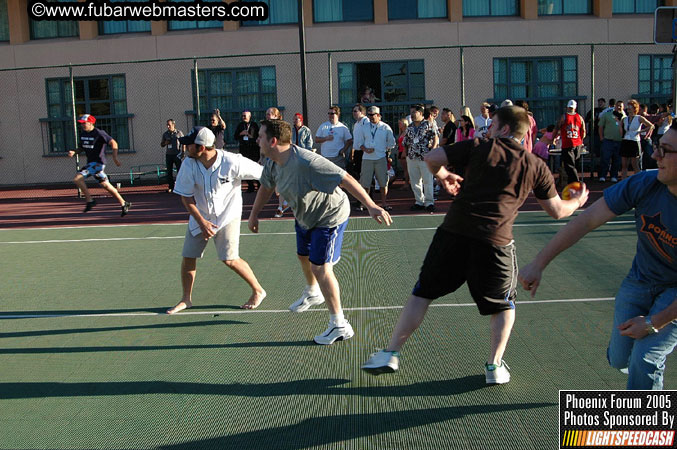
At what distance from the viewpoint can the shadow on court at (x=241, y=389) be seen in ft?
15.6

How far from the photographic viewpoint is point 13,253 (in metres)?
10.5

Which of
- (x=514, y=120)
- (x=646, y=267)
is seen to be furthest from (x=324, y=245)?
(x=646, y=267)

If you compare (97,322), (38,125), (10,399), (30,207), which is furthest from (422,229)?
(38,125)

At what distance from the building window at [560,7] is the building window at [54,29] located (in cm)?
1468

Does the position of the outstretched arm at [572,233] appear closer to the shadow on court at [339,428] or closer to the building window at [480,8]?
the shadow on court at [339,428]

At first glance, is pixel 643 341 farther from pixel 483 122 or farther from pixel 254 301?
pixel 483 122

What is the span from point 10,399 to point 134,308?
93.0 inches

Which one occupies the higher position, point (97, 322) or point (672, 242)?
point (672, 242)

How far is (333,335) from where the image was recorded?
582 cm

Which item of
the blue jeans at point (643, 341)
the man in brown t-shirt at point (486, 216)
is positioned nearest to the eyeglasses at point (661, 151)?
the blue jeans at point (643, 341)

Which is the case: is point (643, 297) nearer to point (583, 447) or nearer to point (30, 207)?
point (583, 447)

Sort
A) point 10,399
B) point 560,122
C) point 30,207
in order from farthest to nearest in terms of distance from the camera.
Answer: point 30,207 → point 560,122 → point 10,399

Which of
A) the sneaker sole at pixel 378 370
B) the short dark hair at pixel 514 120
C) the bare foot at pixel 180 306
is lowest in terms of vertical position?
the bare foot at pixel 180 306

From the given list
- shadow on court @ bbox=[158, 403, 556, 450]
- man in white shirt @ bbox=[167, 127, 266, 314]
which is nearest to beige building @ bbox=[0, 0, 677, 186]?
man in white shirt @ bbox=[167, 127, 266, 314]
